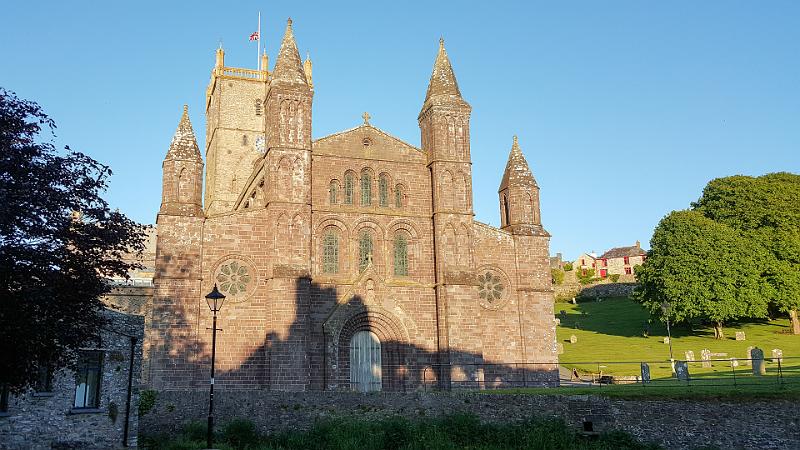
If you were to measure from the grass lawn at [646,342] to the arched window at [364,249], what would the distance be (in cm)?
1361

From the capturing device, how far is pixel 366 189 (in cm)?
3606

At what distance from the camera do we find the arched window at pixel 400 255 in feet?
116

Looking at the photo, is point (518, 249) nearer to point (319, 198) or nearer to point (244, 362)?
point (319, 198)

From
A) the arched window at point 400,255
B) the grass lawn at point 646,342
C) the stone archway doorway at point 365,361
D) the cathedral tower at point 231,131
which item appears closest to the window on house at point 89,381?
the stone archway doorway at point 365,361

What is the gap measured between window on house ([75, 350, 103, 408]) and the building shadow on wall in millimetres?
7143

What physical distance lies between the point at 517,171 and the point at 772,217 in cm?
2915

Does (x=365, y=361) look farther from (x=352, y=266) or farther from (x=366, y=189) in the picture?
(x=366, y=189)

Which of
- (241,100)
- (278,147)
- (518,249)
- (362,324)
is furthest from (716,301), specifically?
(241,100)

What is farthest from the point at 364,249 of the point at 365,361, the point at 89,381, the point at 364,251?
the point at 89,381

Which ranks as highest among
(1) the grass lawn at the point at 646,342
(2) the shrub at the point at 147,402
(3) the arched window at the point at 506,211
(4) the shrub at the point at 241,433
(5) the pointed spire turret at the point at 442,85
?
(5) the pointed spire turret at the point at 442,85

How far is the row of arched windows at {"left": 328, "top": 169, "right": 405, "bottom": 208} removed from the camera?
1391 inches

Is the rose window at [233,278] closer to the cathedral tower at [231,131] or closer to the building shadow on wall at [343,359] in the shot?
the building shadow on wall at [343,359]

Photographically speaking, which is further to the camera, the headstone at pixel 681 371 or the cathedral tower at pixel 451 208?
the cathedral tower at pixel 451 208

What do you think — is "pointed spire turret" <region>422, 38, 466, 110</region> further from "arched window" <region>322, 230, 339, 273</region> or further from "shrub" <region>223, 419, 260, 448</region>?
"shrub" <region>223, 419, 260, 448</region>
